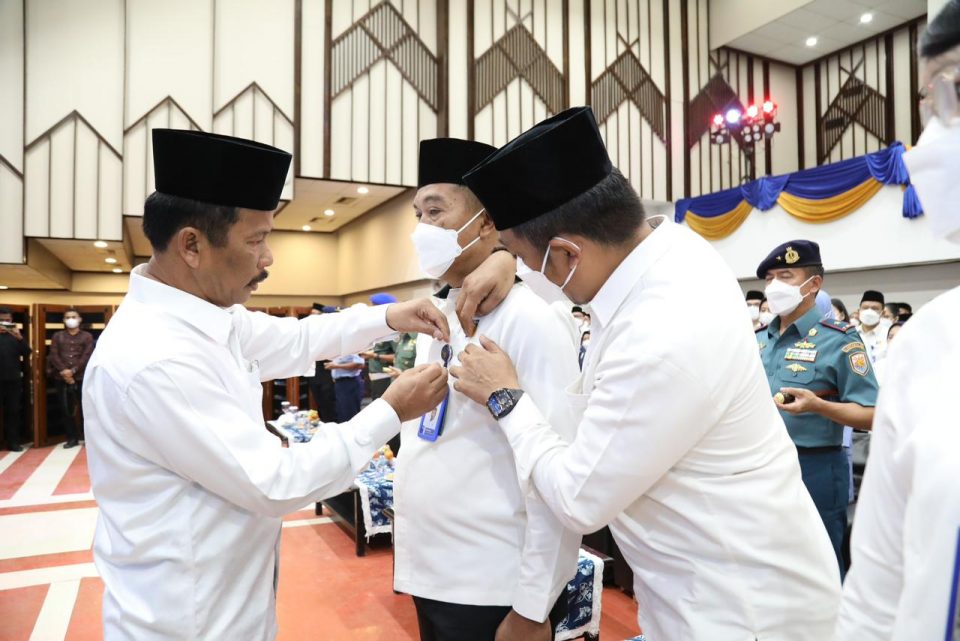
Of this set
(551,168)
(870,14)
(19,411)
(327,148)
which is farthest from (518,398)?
(870,14)

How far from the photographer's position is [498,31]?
9500 millimetres

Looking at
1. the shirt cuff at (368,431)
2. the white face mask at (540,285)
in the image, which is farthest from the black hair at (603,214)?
the shirt cuff at (368,431)

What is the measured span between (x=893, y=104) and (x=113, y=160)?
38.8ft

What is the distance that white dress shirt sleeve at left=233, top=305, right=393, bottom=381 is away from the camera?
193 cm

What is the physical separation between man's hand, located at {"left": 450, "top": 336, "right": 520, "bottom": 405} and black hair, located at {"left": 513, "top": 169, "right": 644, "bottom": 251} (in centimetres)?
29

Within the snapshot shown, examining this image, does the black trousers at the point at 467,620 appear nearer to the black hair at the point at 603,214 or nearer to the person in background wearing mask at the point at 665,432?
the person in background wearing mask at the point at 665,432

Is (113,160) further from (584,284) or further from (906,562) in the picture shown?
(906,562)

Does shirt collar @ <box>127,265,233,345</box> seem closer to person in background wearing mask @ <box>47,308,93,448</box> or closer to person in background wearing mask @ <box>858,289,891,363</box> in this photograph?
person in background wearing mask @ <box>858,289,891,363</box>

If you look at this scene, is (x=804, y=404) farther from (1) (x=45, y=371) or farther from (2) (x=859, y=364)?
(1) (x=45, y=371)

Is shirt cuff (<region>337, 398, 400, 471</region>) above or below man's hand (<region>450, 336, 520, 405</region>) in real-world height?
below

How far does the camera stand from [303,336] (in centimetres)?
203

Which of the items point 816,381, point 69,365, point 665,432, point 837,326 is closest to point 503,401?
point 665,432

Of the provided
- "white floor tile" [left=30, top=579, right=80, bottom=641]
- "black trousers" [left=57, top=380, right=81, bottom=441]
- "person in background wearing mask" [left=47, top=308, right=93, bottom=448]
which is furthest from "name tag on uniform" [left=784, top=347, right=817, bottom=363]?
"black trousers" [left=57, top=380, right=81, bottom=441]

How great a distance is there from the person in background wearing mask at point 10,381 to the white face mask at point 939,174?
9.23m
